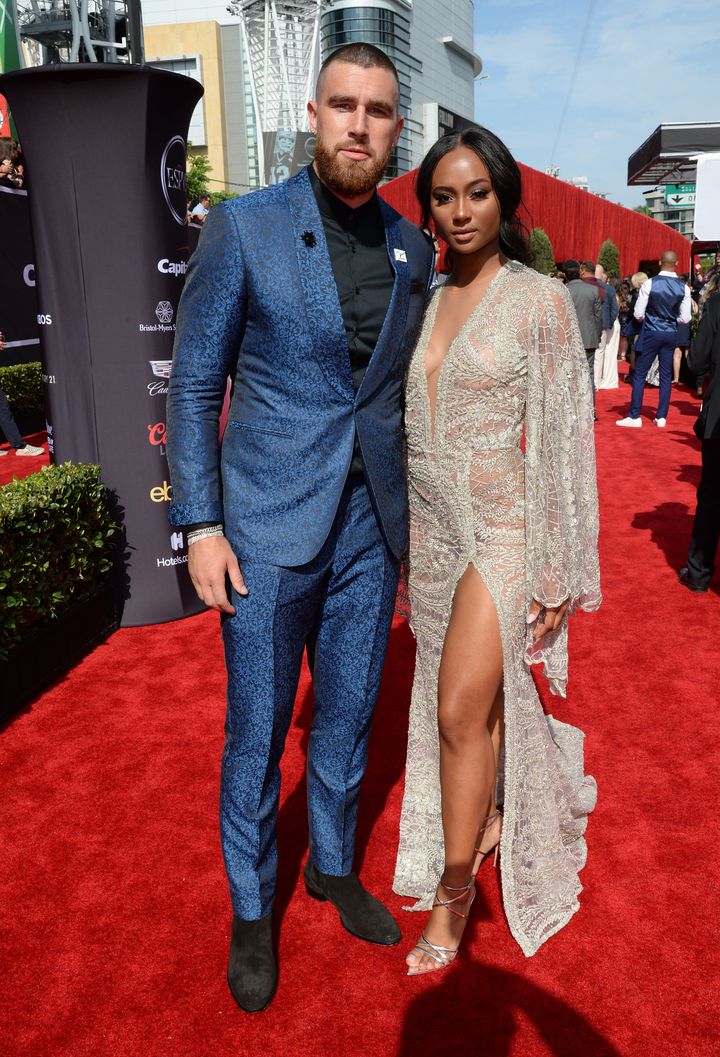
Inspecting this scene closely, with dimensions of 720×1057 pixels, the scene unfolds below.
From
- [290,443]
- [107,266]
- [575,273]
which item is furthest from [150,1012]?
[575,273]

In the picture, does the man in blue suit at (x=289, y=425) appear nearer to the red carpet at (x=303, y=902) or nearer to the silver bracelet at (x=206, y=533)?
the silver bracelet at (x=206, y=533)

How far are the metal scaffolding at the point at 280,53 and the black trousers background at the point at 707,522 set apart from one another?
60864 millimetres

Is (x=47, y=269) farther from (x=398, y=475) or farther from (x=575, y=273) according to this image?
(x=575, y=273)

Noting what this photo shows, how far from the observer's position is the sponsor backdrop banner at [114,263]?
412 centimetres

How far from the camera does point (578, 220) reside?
21.8 metres

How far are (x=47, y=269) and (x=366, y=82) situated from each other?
118 inches

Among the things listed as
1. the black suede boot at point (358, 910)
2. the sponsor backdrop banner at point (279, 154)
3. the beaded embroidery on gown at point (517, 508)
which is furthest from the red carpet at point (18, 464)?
the sponsor backdrop banner at point (279, 154)

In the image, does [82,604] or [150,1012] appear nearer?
[150,1012]

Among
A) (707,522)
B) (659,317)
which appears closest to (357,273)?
(707,522)

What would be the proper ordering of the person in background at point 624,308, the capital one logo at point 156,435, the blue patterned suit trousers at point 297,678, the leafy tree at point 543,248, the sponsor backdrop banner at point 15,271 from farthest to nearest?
the leafy tree at point 543,248 < the person in background at point 624,308 < the sponsor backdrop banner at point 15,271 < the capital one logo at point 156,435 < the blue patterned suit trousers at point 297,678

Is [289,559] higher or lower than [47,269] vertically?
lower

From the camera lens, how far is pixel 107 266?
436cm

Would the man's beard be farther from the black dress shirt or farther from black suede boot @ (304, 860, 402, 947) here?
black suede boot @ (304, 860, 402, 947)

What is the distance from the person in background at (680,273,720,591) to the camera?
500 centimetres
